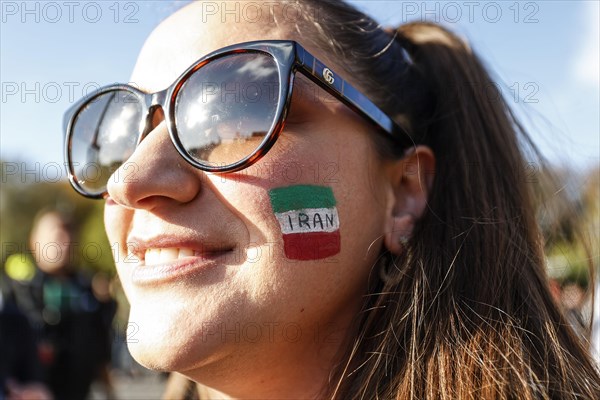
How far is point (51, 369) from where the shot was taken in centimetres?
605

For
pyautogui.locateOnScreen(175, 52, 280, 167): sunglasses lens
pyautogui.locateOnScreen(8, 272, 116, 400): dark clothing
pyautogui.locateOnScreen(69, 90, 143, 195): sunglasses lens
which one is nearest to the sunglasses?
pyautogui.locateOnScreen(175, 52, 280, 167): sunglasses lens

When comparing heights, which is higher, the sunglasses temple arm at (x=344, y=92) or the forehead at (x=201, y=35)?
the forehead at (x=201, y=35)

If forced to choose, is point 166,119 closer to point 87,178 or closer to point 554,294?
point 87,178

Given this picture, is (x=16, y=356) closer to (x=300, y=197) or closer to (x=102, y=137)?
(x=102, y=137)

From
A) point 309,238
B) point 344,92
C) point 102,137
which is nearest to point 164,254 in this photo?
Answer: point 309,238

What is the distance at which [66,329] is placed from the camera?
6211 mm

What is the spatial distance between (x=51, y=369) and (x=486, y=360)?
535 centimetres

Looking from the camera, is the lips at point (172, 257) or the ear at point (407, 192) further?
the ear at point (407, 192)

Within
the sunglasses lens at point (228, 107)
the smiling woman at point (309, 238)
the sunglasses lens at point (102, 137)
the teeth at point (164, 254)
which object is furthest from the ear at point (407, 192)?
the sunglasses lens at point (102, 137)

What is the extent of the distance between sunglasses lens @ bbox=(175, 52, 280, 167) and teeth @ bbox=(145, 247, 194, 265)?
27 centimetres

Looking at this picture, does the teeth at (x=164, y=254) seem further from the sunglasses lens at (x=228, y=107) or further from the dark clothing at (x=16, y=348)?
the dark clothing at (x=16, y=348)

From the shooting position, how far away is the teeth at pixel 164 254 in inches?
71.6

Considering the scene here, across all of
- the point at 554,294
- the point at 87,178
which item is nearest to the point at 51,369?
the point at 87,178

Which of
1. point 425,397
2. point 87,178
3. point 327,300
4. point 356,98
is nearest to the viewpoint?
point 425,397
